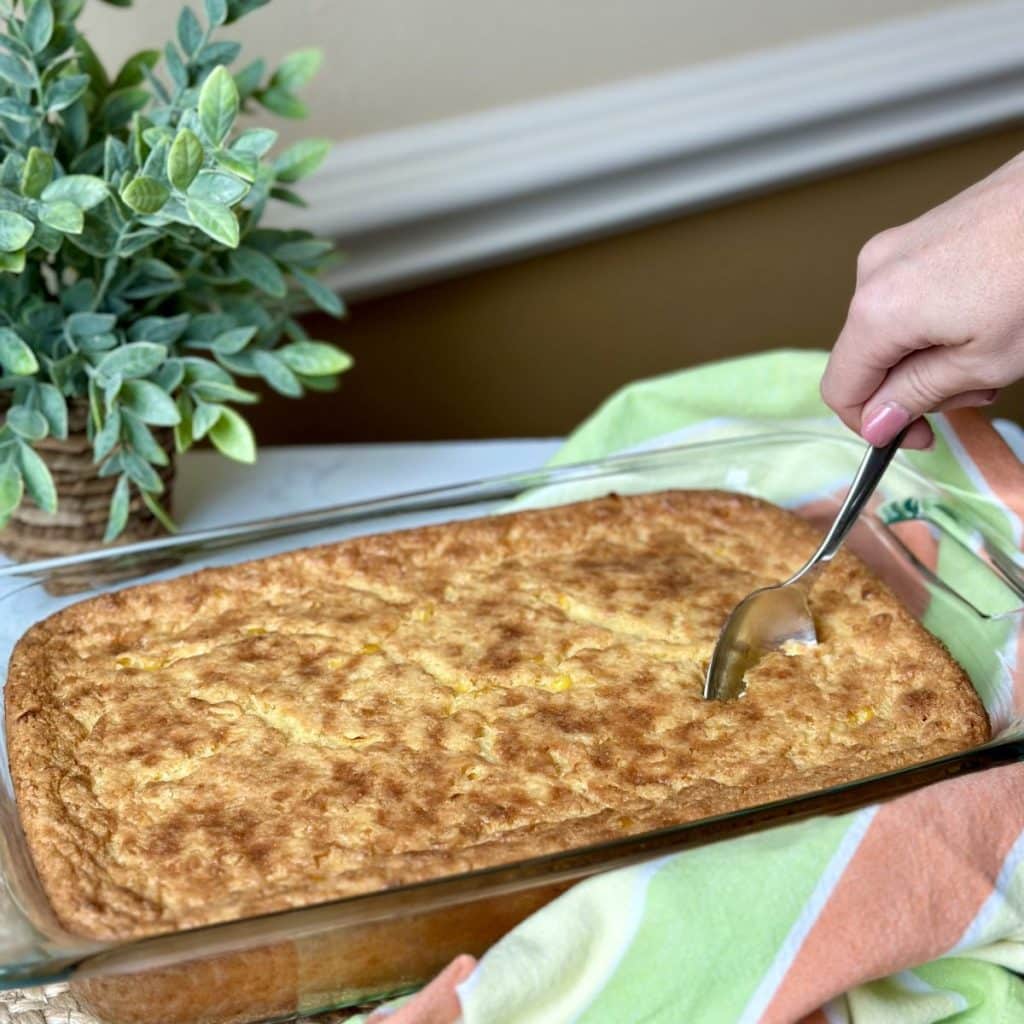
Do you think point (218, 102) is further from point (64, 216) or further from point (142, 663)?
point (142, 663)

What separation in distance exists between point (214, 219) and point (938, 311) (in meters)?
0.54

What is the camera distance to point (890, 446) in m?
1.17

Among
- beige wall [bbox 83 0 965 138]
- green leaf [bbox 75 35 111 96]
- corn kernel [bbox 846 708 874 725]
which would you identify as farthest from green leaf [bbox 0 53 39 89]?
corn kernel [bbox 846 708 874 725]

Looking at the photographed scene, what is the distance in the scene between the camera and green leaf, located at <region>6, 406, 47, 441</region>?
129cm

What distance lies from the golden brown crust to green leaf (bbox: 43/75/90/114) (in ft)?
1.33

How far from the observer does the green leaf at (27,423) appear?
1.29 meters

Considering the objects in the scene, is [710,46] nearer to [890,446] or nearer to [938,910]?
[890,446]

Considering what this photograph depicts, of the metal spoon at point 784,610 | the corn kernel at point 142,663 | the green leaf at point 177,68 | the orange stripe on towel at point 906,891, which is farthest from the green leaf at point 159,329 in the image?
the orange stripe on towel at point 906,891

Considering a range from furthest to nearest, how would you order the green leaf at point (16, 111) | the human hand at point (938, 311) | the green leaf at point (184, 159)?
the green leaf at point (16, 111)
the green leaf at point (184, 159)
the human hand at point (938, 311)

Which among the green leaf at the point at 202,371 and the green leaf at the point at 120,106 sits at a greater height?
the green leaf at the point at 120,106

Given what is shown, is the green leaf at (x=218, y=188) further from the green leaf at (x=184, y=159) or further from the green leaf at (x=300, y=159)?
the green leaf at (x=300, y=159)

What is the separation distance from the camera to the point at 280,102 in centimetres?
141

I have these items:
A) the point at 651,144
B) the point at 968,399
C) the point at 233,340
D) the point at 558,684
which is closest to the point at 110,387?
the point at 233,340

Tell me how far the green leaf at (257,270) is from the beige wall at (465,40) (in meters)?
0.39
